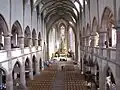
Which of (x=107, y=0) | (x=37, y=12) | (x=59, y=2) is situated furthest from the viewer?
(x=59, y=2)

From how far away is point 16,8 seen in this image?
2417 centimetres

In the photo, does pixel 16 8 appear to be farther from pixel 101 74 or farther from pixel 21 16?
pixel 101 74

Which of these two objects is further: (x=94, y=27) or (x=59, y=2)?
(x=59, y=2)

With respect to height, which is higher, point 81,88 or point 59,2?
point 59,2

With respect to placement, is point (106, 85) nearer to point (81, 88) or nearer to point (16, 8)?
point (81, 88)

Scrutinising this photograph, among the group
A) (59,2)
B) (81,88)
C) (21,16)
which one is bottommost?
(81,88)

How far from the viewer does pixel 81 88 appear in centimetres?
2494

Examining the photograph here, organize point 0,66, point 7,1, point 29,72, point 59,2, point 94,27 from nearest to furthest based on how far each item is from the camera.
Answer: point 0,66 < point 7,1 < point 94,27 < point 29,72 < point 59,2

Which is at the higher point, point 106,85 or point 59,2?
point 59,2

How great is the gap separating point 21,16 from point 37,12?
1215 cm

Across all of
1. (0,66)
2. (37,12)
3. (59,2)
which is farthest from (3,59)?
(59,2)

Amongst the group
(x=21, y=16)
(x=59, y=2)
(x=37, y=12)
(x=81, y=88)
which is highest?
(x=59, y=2)

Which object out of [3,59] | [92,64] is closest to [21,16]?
[3,59]

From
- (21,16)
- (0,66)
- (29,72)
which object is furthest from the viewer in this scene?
(29,72)
